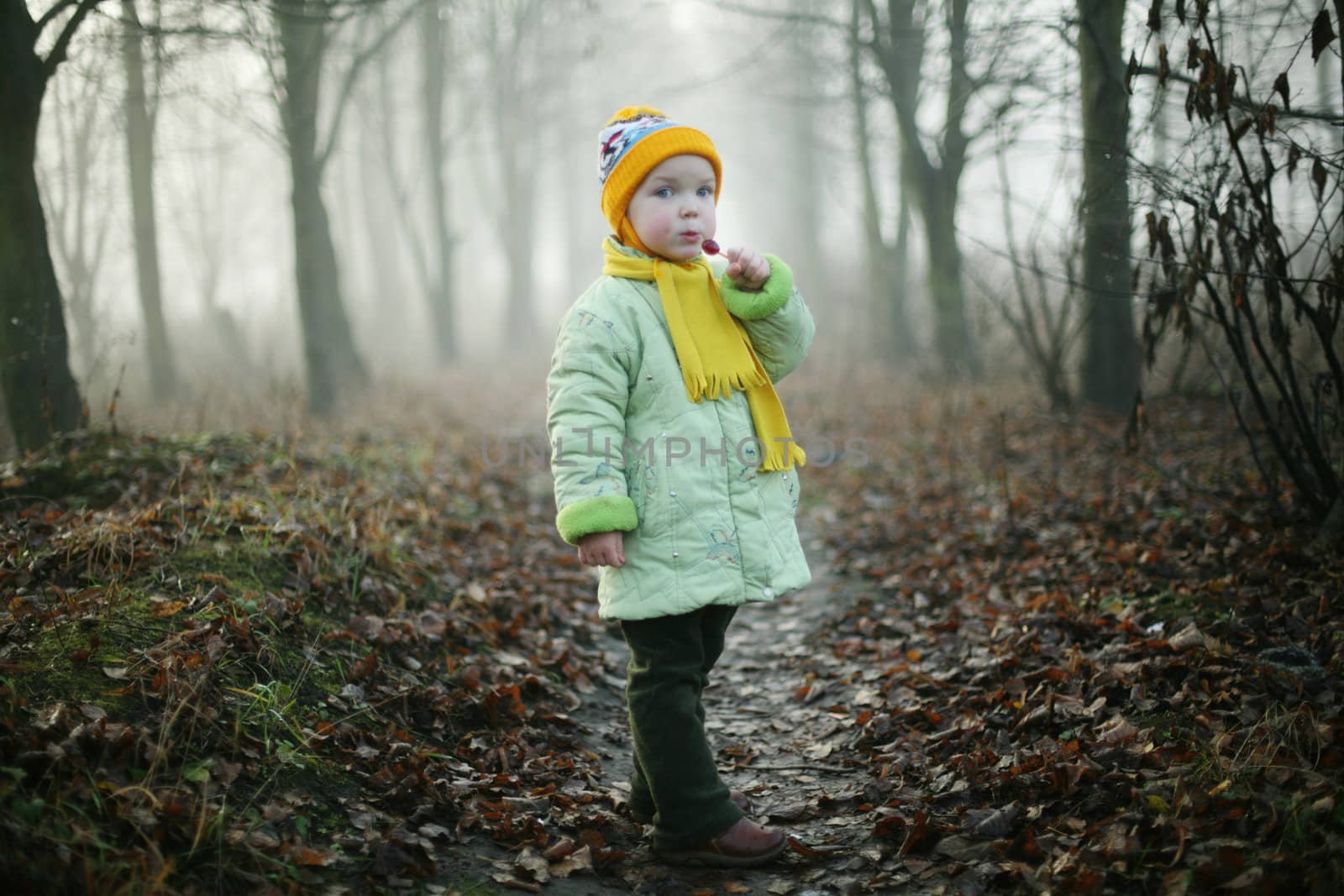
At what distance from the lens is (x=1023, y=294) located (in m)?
7.80

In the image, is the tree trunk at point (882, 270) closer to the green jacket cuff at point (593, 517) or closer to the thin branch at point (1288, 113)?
the thin branch at point (1288, 113)

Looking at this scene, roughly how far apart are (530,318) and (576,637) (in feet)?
59.4

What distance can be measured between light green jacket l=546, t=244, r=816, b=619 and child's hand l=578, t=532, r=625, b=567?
1.8 inches

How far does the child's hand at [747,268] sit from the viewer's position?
108 inches

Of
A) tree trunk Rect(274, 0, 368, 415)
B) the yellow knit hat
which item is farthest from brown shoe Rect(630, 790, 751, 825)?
tree trunk Rect(274, 0, 368, 415)

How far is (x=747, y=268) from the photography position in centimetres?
275

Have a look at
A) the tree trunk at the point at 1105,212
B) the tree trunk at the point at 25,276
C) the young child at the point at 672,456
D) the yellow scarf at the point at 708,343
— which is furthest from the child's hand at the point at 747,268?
the tree trunk at the point at 25,276

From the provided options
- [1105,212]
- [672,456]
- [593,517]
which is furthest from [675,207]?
[1105,212]

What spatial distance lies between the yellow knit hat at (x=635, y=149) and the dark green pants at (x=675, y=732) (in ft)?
4.32

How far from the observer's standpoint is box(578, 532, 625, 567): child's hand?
2619 mm

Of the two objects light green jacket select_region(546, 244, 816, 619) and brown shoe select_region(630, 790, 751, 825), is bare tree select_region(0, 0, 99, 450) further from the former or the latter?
brown shoe select_region(630, 790, 751, 825)

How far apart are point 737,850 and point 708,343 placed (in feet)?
5.26

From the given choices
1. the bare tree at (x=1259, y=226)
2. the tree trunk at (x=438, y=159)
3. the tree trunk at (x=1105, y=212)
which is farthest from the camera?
the tree trunk at (x=438, y=159)

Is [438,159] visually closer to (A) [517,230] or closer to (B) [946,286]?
(A) [517,230]
